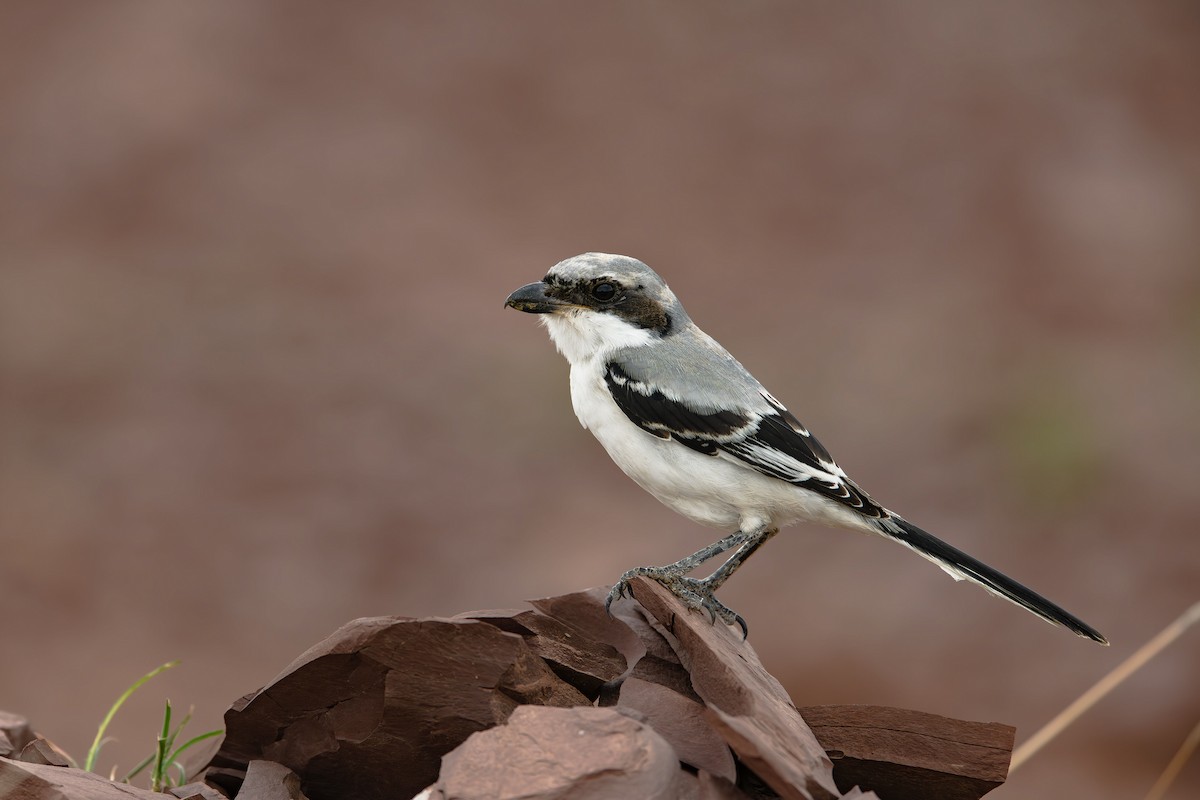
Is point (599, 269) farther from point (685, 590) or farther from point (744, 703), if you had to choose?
point (744, 703)

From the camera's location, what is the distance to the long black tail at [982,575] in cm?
377

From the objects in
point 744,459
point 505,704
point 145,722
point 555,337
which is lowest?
point 145,722

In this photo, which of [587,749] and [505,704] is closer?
[587,749]

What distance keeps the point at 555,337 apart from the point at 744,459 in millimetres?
921

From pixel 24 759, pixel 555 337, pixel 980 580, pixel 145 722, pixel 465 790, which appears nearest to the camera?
pixel 465 790

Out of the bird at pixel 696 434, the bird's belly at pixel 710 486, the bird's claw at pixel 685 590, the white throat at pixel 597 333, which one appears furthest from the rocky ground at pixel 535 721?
the white throat at pixel 597 333

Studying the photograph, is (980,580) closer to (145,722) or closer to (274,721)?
(274,721)

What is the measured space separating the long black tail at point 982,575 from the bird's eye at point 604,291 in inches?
49.4

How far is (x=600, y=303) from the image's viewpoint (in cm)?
452

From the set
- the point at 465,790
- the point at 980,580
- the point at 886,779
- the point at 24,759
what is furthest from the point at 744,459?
the point at 24,759

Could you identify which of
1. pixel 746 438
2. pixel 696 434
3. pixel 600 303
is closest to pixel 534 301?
pixel 600 303

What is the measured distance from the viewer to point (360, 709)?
122 inches

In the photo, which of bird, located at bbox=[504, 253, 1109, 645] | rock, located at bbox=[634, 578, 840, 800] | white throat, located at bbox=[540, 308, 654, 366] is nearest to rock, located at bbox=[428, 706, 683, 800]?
rock, located at bbox=[634, 578, 840, 800]

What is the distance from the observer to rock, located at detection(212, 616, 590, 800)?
9.91ft
